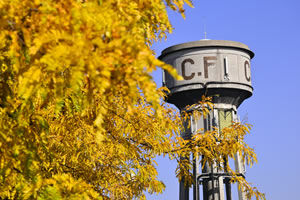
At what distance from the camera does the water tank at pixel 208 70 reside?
1792 cm

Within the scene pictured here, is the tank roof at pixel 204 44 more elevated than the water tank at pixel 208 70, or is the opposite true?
the tank roof at pixel 204 44

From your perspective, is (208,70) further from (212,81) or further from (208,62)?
(212,81)

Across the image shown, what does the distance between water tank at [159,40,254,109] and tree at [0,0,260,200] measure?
12657 mm

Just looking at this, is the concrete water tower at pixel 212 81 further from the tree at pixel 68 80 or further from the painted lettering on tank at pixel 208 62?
the tree at pixel 68 80

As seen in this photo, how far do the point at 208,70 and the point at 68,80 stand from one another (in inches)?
614

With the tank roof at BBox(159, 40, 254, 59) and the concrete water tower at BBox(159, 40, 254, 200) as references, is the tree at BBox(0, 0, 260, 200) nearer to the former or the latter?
the concrete water tower at BBox(159, 40, 254, 200)

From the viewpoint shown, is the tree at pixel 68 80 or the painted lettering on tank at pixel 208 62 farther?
the painted lettering on tank at pixel 208 62

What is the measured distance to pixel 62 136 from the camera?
16.8 ft

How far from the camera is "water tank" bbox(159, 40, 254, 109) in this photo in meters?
17.9

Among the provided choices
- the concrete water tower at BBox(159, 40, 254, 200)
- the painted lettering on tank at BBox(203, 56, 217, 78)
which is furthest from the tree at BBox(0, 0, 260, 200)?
the painted lettering on tank at BBox(203, 56, 217, 78)

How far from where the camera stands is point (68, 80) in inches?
106

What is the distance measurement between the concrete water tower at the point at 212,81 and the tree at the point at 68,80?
12.6 meters

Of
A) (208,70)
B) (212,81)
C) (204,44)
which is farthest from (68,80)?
(204,44)

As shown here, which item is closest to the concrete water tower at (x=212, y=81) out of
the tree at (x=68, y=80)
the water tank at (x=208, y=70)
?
the water tank at (x=208, y=70)
